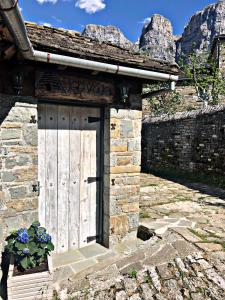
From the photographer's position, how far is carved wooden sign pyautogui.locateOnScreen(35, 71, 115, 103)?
3.42 metres

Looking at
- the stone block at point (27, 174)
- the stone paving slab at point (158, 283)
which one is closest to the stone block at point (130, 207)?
the stone paving slab at point (158, 283)

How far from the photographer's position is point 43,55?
2.91m

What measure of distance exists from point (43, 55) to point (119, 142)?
181cm

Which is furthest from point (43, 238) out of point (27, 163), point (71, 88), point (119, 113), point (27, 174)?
point (119, 113)

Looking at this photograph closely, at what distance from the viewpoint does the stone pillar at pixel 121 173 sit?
13.3 ft

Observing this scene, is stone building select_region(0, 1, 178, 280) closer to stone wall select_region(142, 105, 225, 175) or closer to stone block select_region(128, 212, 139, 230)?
stone block select_region(128, 212, 139, 230)

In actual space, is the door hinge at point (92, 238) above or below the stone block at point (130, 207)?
below

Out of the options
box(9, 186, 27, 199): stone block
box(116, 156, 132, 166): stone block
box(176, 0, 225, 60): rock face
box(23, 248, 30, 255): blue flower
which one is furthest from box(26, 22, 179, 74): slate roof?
box(176, 0, 225, 60): rock face

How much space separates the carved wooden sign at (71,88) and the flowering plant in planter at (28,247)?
6.00ft

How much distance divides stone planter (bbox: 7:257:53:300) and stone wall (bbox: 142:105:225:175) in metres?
7.94

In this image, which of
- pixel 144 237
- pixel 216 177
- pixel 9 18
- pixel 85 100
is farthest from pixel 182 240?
pixel 216 177

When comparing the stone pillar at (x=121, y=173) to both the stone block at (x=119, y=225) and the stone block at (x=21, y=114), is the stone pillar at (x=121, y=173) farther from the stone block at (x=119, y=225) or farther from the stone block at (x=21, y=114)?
the stone block at (x=21, y=114)

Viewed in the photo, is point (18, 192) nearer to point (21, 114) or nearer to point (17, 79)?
point (21, 114)

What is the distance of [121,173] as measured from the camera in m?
4.18
